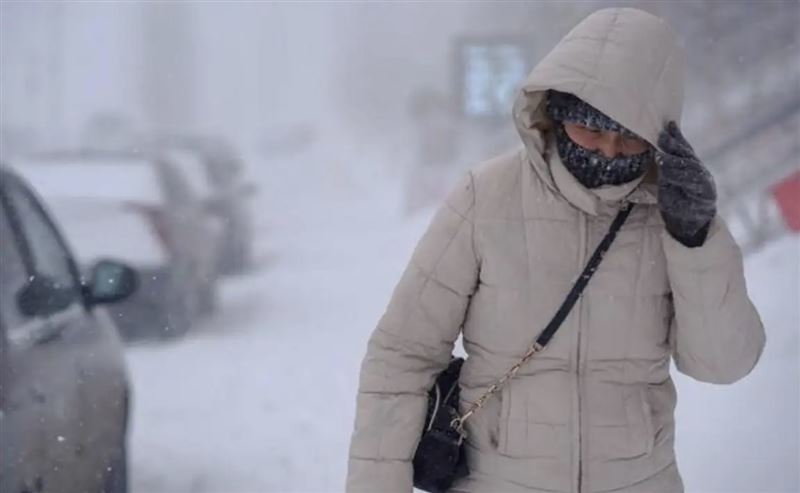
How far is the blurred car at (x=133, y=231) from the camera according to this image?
Result: 9.37 meters

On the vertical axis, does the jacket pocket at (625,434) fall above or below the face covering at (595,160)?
below

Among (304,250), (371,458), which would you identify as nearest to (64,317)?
(371,458)

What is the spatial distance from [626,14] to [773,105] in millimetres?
5304

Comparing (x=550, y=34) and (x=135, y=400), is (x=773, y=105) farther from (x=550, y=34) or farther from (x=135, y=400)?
(x=135, y=400)

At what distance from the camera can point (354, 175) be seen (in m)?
14.9

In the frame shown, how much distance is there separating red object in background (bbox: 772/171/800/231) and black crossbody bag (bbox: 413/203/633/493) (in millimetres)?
3764

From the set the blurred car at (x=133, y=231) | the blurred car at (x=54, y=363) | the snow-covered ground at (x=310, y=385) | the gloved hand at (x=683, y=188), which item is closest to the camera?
the gloved hand at (x=683, y=188)

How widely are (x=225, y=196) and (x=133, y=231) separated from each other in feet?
8.16

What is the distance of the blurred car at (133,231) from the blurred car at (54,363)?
13.1 ft

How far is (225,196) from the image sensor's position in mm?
12023

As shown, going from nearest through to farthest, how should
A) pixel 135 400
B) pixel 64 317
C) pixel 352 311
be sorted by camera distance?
pixel 64 317 → pixel 135 400 → pixel 352 311

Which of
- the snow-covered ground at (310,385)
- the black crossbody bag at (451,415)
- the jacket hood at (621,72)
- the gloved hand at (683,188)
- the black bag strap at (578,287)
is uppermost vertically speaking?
the jacket hood at (621,72)

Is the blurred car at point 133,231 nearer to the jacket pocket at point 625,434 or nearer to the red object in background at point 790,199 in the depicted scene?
the red object in background at point 790,199

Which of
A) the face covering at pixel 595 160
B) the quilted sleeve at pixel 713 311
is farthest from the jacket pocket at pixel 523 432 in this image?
the face covering at pixel 595 160
